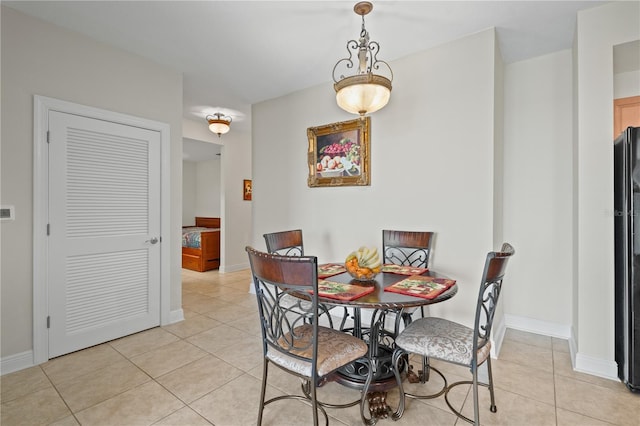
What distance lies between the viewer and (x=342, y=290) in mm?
1744

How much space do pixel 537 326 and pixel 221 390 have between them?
299 centimetres

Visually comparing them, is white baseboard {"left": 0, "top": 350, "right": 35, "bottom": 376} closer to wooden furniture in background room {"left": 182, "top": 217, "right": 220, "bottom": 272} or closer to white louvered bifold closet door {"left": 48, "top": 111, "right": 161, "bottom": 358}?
white louvered bifold closet door {"left": 48, "top": 111, "right": 161, "bottom": 358}

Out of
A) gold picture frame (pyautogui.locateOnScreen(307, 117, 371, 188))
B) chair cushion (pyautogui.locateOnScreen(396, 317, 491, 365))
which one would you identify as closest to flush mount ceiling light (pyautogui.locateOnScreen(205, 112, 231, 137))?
gold picture frame (pyautogui.locateOnScreen(307, 117, 371, 188))

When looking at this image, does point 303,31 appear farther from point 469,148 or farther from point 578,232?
point 578,232

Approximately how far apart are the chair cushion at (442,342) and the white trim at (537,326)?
5.68 feet

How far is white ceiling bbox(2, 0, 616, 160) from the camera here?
7.44ft

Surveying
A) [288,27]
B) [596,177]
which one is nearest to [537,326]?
[596,177]

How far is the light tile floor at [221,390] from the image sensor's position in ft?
5.77

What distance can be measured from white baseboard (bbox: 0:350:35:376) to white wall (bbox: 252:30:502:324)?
265 centimetres

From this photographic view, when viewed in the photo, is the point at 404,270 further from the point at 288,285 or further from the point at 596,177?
the point at 596,177

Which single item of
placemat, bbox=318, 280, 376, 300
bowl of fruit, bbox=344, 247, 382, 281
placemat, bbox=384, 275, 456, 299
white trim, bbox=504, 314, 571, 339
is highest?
bowl of fruit, bbox=344, 247, 382, 281

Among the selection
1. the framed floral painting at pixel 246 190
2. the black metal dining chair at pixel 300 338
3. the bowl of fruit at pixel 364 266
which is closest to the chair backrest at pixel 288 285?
the black metal dining chair at pixel 300 338

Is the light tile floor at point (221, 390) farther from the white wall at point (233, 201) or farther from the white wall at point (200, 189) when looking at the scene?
the white wall at point (200, 189)

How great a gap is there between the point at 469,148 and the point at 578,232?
3.40 feet
